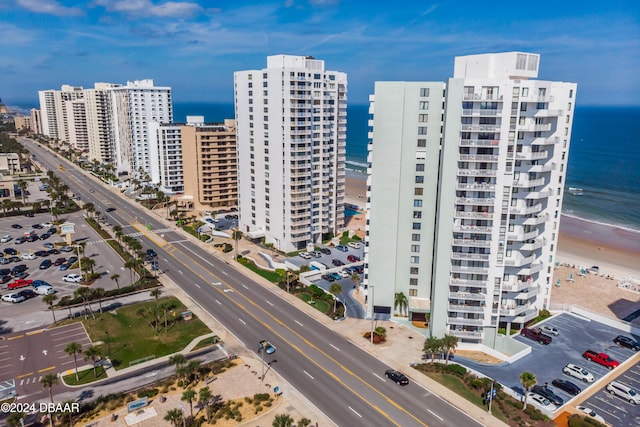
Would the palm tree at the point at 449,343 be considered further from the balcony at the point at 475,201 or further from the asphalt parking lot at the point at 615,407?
the balcony at the point at 475,201

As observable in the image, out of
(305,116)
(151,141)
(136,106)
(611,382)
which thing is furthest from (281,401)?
(136,106)

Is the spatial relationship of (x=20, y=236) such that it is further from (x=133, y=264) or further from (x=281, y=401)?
(x=281, y=401)

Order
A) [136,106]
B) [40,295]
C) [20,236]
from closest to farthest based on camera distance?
1. [40,295]
2. [20,236]
3. [136,106]

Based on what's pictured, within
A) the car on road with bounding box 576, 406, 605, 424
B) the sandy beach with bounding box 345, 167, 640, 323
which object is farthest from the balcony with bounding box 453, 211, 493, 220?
the sandy beach with bounding box 345, 167, 640, 323

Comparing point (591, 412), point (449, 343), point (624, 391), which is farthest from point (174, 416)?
point (624, 391)

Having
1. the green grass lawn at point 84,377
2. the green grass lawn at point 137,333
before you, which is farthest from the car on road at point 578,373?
the green grass lawn at point 84,377

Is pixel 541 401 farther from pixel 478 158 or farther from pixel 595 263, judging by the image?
pixel 595 263

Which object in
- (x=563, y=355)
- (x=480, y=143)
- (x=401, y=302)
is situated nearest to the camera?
(x=480, y=143)

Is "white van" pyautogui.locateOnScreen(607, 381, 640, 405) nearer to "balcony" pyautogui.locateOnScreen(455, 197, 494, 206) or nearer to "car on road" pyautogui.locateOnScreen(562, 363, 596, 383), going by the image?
"car on road" pyautogui.locateOnScreen(562, 363, 596, 383)
